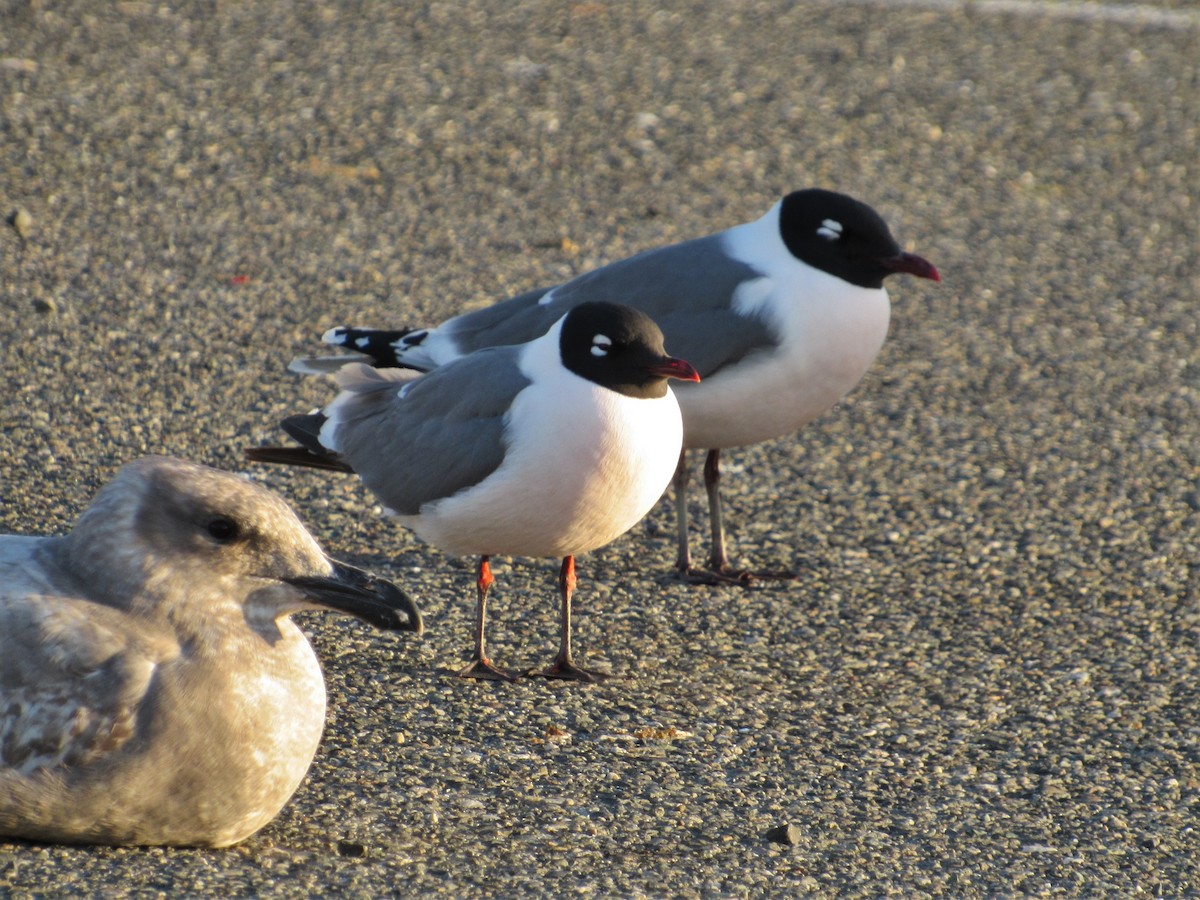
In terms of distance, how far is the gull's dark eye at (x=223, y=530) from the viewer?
3.41 meters

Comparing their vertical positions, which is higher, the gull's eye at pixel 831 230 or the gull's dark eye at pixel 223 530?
the gull's dark eye at pixel 223 530

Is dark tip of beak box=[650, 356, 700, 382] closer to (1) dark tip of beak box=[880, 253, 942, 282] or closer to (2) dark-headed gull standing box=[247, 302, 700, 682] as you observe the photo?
(2) dark-headed gull standing box=[247, 302, 700, 682]

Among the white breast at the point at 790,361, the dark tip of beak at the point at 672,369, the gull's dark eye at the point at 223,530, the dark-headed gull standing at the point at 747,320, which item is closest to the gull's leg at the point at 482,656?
the dark tip of beak at the point at 672,369

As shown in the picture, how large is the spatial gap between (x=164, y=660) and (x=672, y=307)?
2.88 m

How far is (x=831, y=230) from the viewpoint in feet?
19.2

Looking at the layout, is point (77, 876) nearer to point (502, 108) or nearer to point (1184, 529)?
point (1184, 529)

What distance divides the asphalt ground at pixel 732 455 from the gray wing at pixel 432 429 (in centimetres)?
45

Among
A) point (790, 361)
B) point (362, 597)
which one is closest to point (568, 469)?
point (362, 597)

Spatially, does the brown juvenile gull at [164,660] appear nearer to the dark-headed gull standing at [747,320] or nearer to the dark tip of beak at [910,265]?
the dark-headed gull standing at [747,320]

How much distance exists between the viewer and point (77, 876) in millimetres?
3283

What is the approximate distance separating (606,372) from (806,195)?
1579 millimetres

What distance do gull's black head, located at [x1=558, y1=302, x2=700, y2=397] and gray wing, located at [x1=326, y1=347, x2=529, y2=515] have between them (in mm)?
222

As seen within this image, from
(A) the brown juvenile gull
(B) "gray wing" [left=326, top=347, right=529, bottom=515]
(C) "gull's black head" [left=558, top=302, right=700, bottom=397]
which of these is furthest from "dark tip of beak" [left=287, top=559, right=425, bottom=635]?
(C) "gull's black head" [left=558, top=302, right=700, bottom=397]

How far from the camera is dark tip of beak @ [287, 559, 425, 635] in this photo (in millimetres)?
3504
